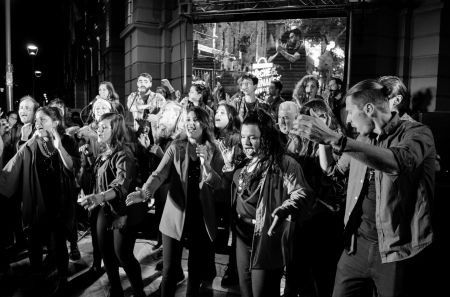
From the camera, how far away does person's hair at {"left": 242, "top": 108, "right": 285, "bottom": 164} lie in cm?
376

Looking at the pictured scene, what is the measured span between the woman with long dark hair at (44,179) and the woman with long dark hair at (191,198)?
1662 mm

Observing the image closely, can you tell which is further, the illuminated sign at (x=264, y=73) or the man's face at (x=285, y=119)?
the illuminated sign at (x=264, y=73)

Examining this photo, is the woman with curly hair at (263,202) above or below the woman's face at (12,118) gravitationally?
below

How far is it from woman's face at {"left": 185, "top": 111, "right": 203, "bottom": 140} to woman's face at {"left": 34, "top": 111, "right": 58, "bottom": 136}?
1946 mm

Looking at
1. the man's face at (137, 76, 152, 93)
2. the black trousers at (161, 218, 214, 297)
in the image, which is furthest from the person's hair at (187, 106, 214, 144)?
the man's face at (137, 76, 152, 93)

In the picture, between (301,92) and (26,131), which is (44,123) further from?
(301,92)

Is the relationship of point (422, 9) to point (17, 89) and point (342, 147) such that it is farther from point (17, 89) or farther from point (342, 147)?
point (17, 89)

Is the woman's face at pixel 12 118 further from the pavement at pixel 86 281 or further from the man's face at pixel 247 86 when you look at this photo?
the man's face at pixel 247 86

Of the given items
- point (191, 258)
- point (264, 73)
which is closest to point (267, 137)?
point (191, 258)

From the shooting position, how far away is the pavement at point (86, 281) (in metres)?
5.12

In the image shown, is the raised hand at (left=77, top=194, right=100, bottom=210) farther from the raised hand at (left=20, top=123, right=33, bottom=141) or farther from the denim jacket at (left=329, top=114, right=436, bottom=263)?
the denim jacket at (left=329, top=114, right=436, bottom=263)

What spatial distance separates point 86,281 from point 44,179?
1478 millimetres

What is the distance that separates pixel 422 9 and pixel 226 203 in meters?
9.93

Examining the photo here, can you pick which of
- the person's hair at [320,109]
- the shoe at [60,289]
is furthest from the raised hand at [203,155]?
the shoe at [60,289]
